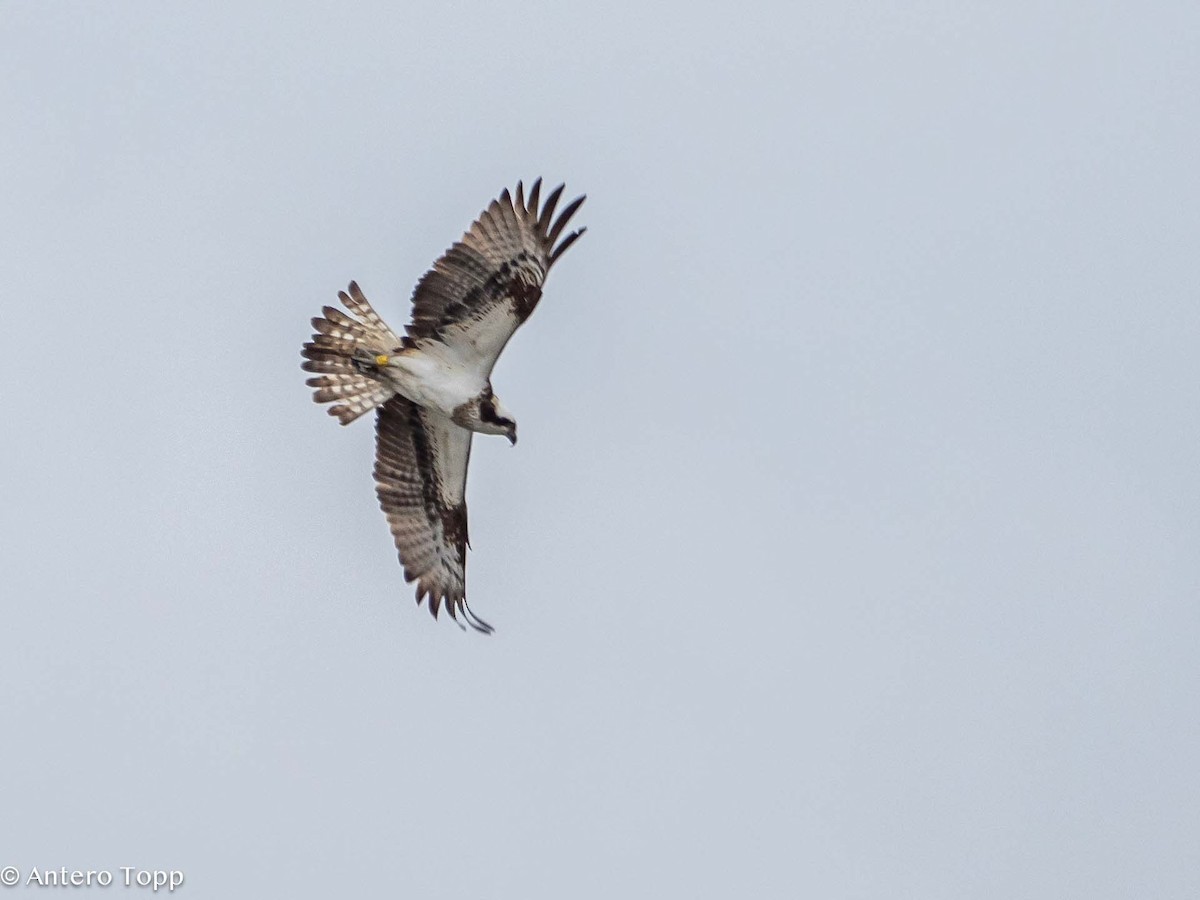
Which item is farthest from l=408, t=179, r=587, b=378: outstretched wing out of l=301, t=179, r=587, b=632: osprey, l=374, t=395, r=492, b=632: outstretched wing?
l=374, t=395, r=492, b=632: outstretched wing

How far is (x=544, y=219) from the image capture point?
20000 mm

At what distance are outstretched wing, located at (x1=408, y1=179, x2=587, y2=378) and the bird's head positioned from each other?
2.20ft

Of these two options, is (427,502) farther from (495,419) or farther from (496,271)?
(496,271)

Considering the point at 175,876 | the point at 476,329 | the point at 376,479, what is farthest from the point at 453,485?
the point at 175,876

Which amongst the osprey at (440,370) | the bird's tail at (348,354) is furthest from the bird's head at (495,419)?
the bird's tail at (348,354)

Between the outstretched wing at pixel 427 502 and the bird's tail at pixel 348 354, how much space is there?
0.33 m

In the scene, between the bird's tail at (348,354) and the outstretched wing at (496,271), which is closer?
the outstretched wing at (496,271)

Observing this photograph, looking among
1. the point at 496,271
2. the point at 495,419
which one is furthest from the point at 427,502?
the point at 496,271

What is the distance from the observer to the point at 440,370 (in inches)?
822

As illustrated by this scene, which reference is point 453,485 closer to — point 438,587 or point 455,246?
point 438,587

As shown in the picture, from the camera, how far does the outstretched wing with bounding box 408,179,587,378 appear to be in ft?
65.8

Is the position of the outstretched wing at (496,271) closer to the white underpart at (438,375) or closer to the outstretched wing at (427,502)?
the white underpart at (438,375)

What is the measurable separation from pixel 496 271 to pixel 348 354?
216 centimetres

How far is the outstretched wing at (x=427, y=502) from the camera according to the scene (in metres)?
21.9
